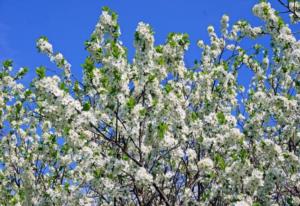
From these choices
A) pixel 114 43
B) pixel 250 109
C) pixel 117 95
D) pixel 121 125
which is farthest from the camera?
pixel 250 109

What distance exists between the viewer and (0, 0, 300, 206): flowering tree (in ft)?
29.4

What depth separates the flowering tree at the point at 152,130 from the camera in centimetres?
895

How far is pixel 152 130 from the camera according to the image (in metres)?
8.98

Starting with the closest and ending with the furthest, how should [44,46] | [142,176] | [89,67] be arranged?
1. [142,176]
2. [89,67]
3. [44,46]

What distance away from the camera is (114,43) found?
1016cm

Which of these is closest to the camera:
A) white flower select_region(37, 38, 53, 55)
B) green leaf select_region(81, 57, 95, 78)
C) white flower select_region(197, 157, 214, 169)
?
white flower select_region(197, 157, 214, 169)

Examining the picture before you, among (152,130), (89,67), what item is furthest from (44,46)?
(152,130)

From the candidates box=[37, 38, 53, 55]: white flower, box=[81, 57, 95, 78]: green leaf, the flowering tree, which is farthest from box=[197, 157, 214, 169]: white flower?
box=[37, 38, 53, 55]: white flower

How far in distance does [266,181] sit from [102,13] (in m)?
5.08

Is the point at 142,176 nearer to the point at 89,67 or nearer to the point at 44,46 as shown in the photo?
the point at 89,67

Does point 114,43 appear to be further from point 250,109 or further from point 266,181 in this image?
point 250,109

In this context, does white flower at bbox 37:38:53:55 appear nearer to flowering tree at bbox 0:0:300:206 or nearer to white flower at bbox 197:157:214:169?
flowering tree at bbox 0:0:300:206

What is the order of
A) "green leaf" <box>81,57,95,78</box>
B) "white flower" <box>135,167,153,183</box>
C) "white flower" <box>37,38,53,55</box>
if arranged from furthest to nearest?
"white flower" <box>37,38,53,55</box> → "green leaf" <box>81,57,95,78</box> → "white flower" <box>135,167,153,183</box>

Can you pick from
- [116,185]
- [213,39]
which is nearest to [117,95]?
[116,185]
